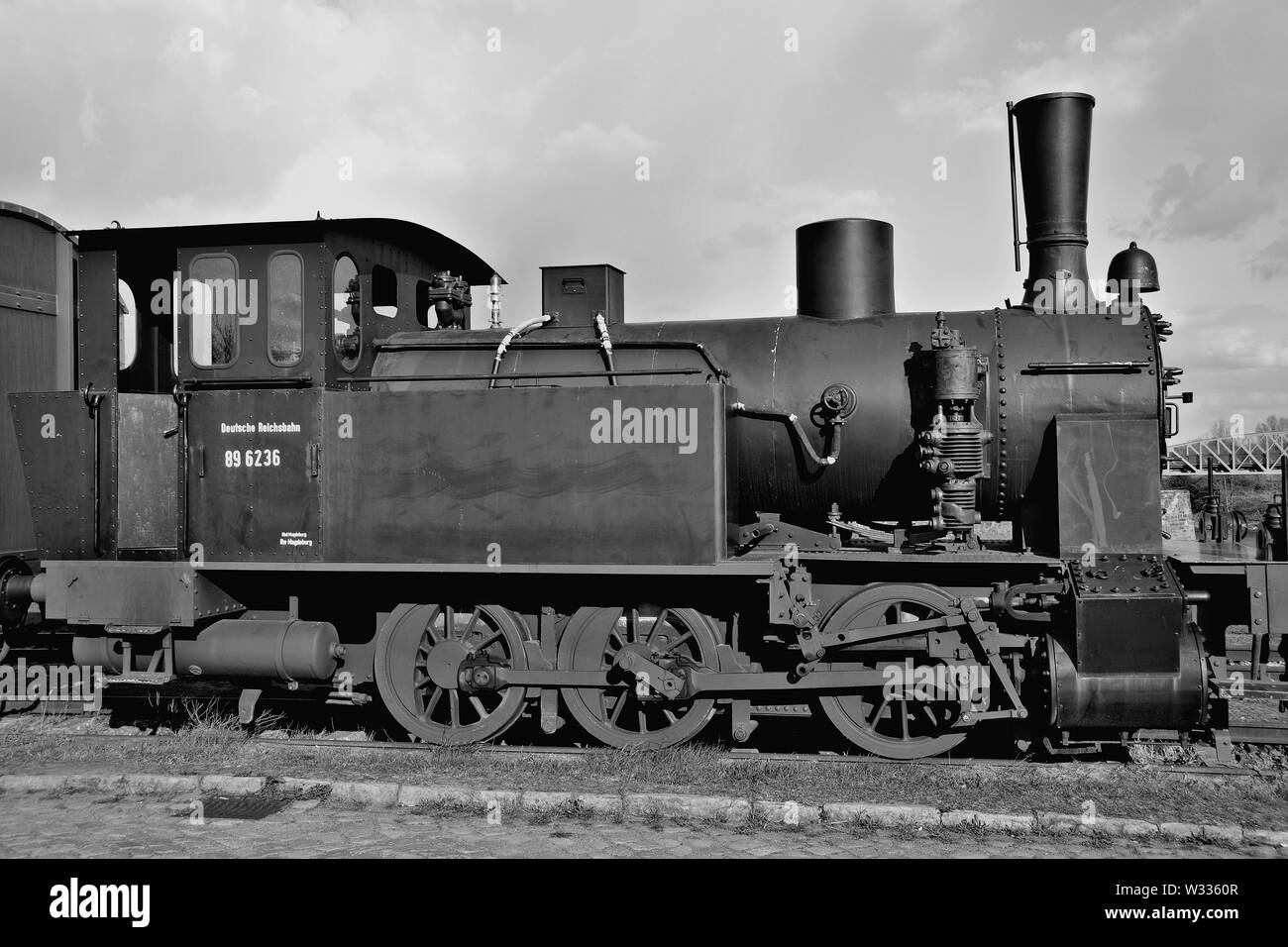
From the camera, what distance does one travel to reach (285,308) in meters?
7.55

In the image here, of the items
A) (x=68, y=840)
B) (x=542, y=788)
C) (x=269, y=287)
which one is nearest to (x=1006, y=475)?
(x=542, y=788)

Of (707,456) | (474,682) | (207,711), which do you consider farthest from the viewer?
(207,711)

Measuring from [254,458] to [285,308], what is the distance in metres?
1.04

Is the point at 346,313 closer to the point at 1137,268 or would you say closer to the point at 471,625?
the point at 471,625

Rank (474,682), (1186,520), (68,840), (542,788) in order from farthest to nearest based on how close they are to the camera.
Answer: (1186,520) < (474,682) < (542,788) < (68,840)

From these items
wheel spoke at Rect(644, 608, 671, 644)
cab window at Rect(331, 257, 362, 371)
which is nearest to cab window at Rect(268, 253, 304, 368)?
cab window at Rect(331, 257, 362, 371)

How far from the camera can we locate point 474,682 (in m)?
7.42

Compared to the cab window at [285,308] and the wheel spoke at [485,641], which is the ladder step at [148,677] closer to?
the wheel spoke at [485,641]

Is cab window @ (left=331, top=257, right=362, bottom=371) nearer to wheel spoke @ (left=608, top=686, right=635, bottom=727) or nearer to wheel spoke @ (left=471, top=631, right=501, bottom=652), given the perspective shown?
wheel spoke @ (left=471, top=631, right=501, bottom=652)

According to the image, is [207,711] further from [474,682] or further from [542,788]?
[542,788]

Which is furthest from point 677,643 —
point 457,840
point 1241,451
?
point 1241,451

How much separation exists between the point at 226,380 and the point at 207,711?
8.31ft

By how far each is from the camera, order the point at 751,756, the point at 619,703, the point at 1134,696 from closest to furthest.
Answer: the point at 1134,696 → the point at 751,756 → the point at 619,703

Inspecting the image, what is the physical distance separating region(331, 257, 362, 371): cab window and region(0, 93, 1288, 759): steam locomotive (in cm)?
2
